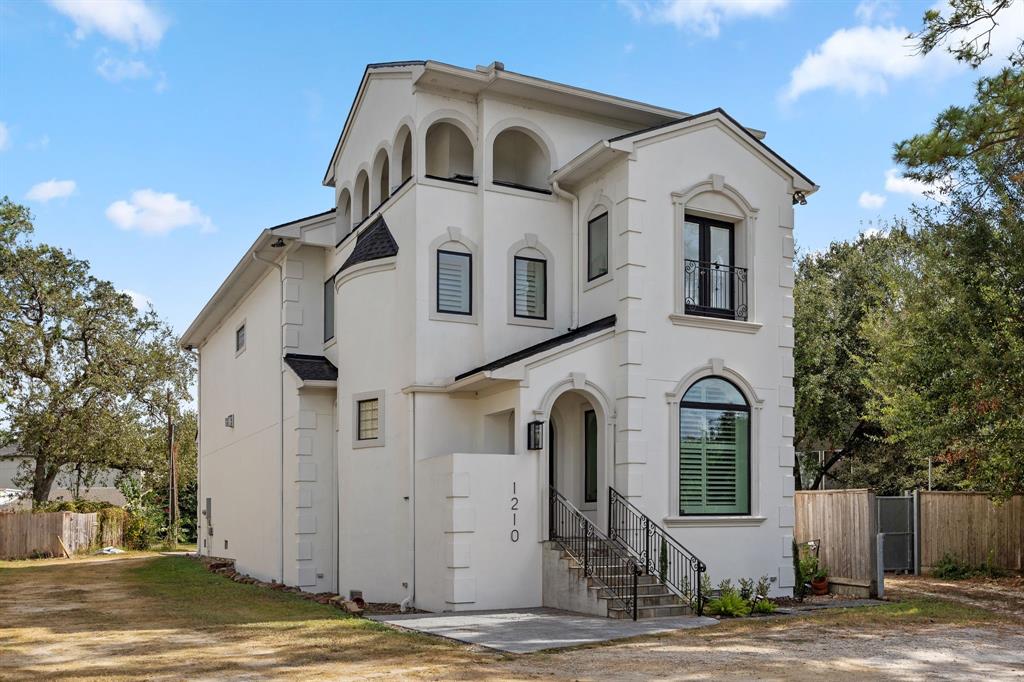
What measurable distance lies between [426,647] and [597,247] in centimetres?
838

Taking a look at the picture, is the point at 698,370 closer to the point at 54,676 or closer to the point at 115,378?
the point at 54,676

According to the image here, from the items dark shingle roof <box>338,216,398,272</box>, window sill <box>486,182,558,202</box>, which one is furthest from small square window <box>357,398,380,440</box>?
window sill <box>486,182,558,202</box>

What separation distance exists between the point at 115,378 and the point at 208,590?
72.5 ft

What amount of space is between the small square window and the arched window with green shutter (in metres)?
5.42

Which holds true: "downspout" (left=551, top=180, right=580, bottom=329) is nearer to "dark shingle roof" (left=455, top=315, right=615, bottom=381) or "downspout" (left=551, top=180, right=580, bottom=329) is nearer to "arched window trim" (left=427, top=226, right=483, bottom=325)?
"dark shingle roof" (left=455, top=315, right=615, bottom=381)

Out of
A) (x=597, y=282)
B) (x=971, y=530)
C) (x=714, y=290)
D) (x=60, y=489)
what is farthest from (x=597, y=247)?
(x=60, y=489)

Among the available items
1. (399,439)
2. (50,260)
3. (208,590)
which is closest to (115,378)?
(50,260)

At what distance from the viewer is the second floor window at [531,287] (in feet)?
58.6

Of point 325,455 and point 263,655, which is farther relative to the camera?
point 325,455

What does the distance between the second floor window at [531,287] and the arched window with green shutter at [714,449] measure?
3.13 meters

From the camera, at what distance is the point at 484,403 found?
55.8ft

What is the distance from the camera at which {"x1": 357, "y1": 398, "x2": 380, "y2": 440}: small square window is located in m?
18.0

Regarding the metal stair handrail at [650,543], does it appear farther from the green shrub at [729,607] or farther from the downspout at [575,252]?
the downspout at [575,252]

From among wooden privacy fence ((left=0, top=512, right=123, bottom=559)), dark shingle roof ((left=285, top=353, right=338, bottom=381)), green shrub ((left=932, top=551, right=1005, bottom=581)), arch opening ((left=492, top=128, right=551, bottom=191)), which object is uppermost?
arch opening ((left=492, top=128, right=551, bottom=191))
